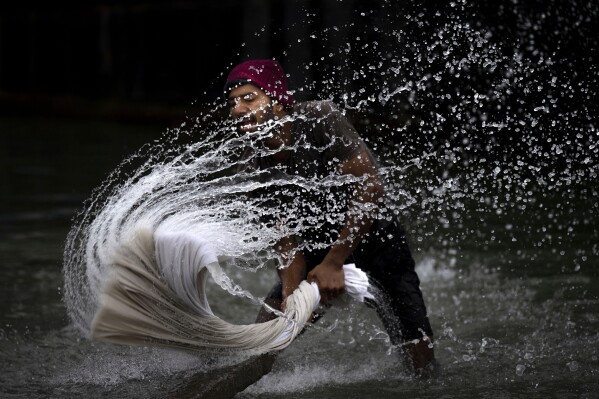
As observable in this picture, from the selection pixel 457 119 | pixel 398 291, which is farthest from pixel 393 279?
pixel 457 119

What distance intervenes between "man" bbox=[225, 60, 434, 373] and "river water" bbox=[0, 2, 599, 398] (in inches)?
8.7

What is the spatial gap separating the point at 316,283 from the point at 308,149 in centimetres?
58

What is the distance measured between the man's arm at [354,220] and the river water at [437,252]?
268 mm

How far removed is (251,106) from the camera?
4785 millimetres

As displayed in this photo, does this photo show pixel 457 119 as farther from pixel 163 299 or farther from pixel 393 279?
pixel 163 299

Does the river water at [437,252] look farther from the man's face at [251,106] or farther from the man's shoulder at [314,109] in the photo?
the man's shoulder at [314,109]

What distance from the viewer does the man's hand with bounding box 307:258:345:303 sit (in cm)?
481

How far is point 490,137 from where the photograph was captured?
35.1ft

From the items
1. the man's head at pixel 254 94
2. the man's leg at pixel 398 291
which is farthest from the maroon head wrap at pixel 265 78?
the man's leg at pixel 398 291

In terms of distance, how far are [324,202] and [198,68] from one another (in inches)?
528

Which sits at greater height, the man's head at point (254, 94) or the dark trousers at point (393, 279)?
the man's head at point (254, 94)

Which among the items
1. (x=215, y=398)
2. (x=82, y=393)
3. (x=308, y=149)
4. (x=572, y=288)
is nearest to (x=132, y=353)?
(x=82, y=393)

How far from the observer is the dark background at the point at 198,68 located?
10.8m

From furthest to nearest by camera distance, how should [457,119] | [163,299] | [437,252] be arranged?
[457,119]
[437,252]
[163,299]
